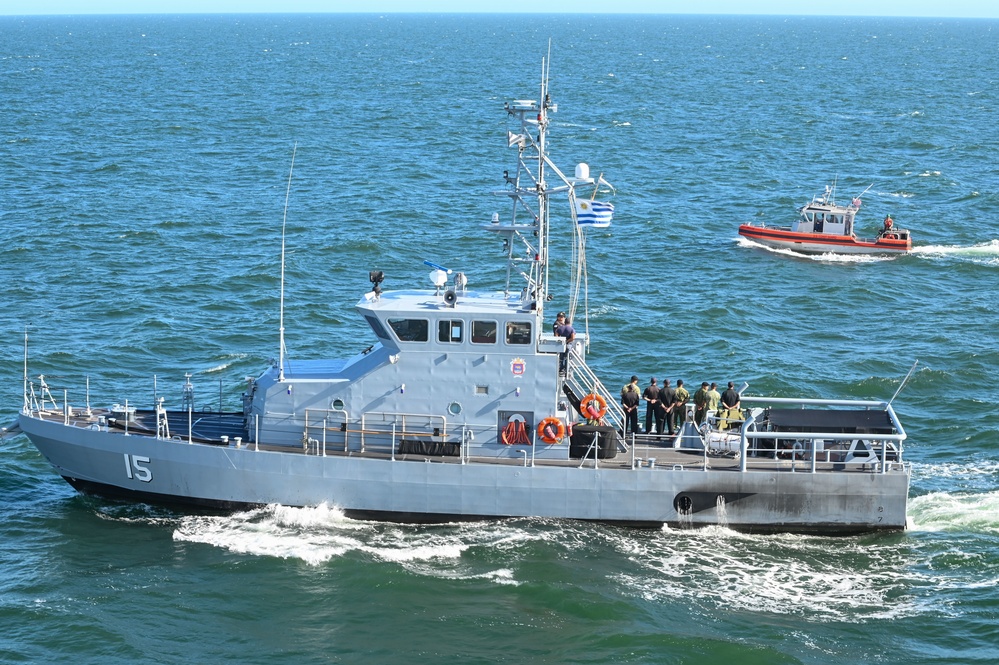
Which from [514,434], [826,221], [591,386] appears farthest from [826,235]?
→ [514,434]

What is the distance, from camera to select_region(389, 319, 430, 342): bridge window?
25031 mm

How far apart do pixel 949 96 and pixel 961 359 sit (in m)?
81.3

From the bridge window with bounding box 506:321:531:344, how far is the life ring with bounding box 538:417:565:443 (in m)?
1.59

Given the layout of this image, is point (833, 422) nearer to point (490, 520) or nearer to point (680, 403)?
point (680, 403)

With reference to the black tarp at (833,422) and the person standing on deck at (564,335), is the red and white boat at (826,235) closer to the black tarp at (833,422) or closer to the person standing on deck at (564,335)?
the black tarp at (833,422)

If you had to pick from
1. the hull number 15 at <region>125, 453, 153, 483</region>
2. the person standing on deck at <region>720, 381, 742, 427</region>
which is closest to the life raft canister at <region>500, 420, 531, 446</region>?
the person standing on deck at <region>720, 381, 742, 427</region>

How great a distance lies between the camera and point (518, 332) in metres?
25.0

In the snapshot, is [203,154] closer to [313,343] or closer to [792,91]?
[313,343]

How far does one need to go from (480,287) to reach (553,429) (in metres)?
18.0

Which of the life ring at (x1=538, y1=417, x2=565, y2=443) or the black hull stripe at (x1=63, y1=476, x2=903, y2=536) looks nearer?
the life ring at (x1=538, y1=417, x2=565, y2=443)

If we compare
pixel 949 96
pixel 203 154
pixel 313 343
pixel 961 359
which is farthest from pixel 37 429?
pixel 949 96

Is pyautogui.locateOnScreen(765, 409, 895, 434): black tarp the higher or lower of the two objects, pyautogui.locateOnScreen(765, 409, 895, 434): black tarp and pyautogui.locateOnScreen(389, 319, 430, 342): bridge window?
the lower

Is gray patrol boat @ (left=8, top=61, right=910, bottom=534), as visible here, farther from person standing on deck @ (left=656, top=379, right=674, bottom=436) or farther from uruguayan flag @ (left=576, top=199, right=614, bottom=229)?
person standing on deck @ (left=656, top=379, right=674, bottom=436)

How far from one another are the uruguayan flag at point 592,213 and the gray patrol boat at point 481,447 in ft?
0.10
